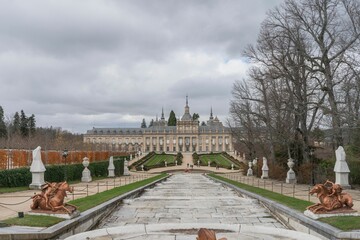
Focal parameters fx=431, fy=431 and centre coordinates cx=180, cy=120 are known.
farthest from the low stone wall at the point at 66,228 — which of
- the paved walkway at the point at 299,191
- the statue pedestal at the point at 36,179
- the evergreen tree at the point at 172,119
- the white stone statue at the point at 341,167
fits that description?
the evergreen tree at the point at 172,119

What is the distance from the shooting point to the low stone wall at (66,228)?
834 centimetres

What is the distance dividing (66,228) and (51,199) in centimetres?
148

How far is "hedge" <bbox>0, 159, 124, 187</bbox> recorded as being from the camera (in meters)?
23.2

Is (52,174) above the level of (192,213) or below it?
above

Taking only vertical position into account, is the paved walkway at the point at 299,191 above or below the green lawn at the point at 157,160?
above

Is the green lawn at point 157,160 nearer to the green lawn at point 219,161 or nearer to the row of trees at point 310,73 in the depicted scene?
the green lawn at point 219,161

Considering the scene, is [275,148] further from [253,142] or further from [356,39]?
[356,39]

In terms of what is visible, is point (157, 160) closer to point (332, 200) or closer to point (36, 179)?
point (36, 179)

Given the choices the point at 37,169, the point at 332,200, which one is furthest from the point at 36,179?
the point at 332,200

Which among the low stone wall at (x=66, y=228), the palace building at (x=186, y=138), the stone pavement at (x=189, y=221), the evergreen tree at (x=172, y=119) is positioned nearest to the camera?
the low stone wall at (x=66, y=228)

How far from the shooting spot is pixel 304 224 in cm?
1056

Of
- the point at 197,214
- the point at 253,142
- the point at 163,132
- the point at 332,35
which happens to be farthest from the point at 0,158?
the point at 163,132

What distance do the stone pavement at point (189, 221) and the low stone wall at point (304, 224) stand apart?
0.84 feet

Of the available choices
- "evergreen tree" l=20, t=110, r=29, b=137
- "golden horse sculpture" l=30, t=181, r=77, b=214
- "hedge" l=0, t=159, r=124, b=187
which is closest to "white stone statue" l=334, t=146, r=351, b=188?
"golden horse sculpture" l=30, t=181, r=77, b=214
